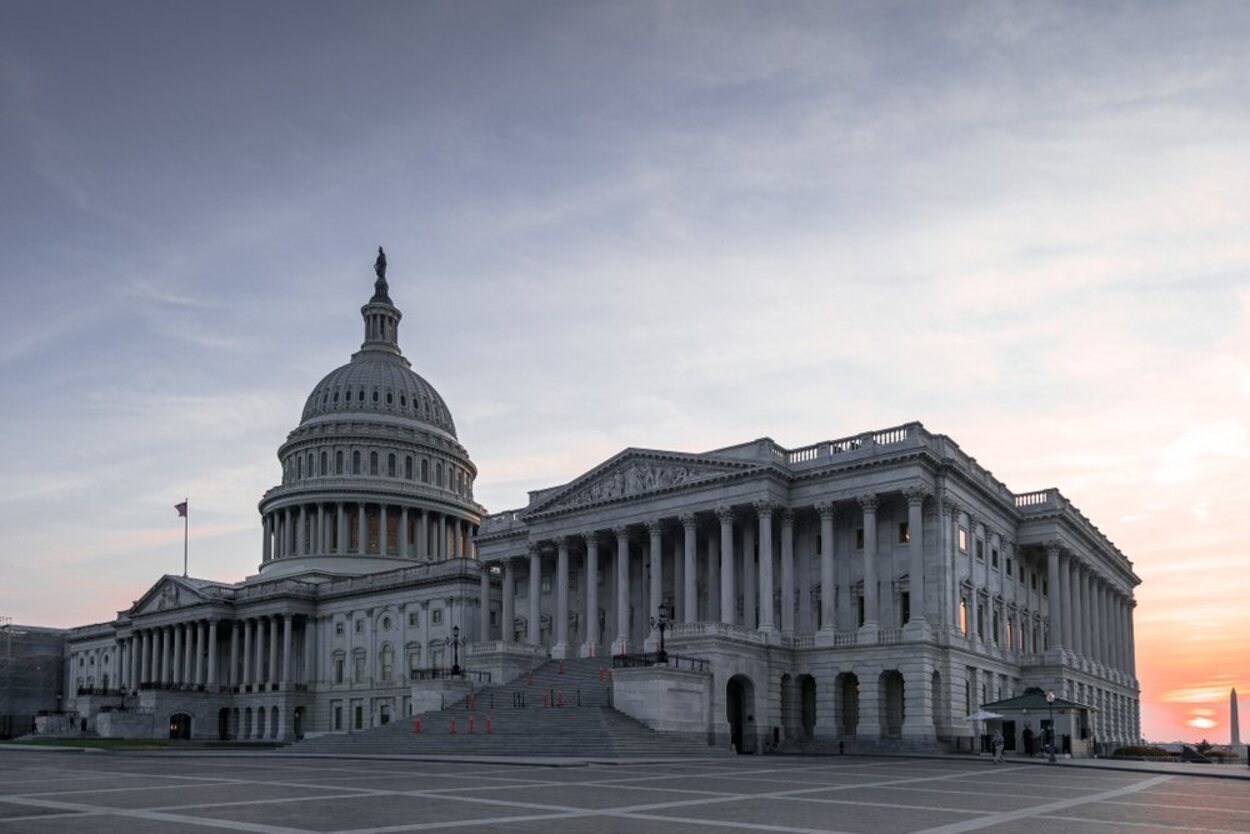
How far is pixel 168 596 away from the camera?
131 m

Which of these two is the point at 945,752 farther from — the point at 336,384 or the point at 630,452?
the point at 336,384

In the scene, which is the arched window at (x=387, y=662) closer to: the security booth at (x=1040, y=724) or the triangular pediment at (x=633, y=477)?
the triangular pediment at (x=633, y=477)

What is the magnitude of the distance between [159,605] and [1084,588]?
93.6 meters

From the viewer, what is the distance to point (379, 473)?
142 meters

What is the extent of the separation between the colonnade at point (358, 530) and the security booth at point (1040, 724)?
261 ft

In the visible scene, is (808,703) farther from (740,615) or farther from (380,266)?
(380,266)

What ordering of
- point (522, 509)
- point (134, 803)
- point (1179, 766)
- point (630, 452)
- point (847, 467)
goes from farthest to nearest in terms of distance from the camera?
point (522, 509) < point (630, 452) < point (847, 467) < point (1179, 766) < point (134, 803)

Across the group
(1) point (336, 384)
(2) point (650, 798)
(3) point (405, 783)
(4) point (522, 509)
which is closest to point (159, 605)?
(1) point (336, 384)

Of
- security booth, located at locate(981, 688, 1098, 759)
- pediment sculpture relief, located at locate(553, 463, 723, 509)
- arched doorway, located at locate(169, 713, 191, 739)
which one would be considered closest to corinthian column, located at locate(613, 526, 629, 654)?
pediment sculpture relief, located at locate(553, 463, 723, 509)

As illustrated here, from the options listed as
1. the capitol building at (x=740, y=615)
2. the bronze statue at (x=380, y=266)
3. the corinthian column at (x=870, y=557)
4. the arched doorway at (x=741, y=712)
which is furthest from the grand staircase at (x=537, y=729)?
the bronze statue at (x=380, y=266)

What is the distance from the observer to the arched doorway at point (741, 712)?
70.7m

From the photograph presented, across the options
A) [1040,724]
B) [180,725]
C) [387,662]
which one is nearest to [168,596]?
[180,725]

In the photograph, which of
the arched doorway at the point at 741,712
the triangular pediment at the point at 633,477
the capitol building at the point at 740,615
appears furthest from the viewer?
the triangular pediment at the point at 633,477

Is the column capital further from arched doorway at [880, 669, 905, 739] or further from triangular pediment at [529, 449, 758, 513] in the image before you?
arched doorway at [880, 669, 905, 739]
